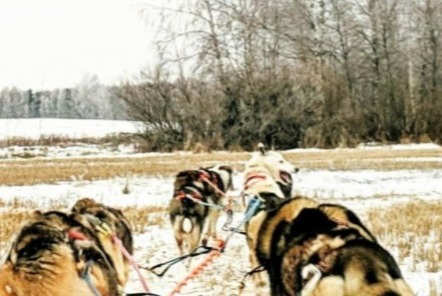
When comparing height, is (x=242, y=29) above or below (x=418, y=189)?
above

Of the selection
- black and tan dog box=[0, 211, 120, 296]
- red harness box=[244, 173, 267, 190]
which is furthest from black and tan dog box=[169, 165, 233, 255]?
black and tan dog box=[0, 211, 120, 296]

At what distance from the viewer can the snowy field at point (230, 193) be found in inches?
241

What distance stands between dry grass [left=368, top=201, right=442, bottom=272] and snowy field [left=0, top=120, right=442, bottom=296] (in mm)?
224

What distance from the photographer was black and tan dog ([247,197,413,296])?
9.48ft

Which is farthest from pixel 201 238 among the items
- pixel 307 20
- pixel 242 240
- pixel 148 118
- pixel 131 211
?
pixel 307 20

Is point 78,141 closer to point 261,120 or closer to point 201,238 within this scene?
point 261,120

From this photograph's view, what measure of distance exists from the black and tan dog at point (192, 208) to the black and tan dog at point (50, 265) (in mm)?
3588

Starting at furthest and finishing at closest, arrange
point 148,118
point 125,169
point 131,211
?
point 148,118 < point 125,169 < point 131,211

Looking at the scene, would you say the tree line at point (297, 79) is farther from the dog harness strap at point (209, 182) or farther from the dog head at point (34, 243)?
the dog head at point (34, 243)

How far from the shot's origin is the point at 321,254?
3.21 metres

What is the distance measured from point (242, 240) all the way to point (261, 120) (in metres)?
22.5

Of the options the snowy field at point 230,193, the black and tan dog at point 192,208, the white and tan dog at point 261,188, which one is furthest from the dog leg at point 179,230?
the white and tan dog at point 261,188

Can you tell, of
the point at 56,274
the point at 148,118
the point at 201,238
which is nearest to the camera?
the point at 56,274

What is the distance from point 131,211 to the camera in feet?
35.9
